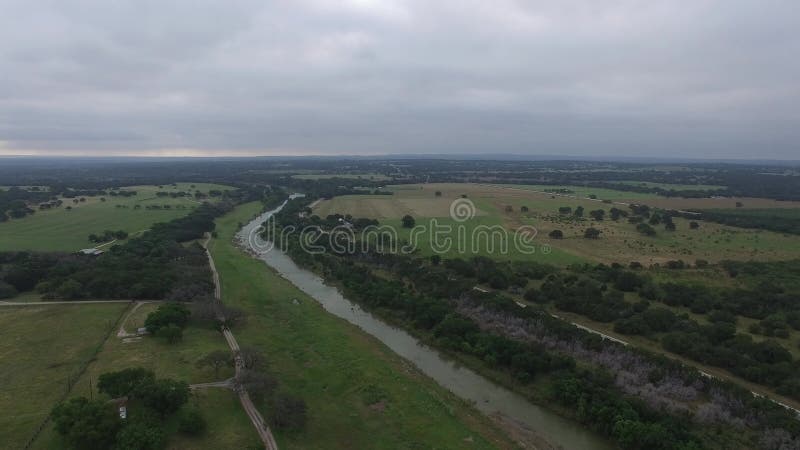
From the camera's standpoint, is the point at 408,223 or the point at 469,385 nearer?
the point at 469,385

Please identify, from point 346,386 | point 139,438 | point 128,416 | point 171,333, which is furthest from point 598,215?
point 139,438

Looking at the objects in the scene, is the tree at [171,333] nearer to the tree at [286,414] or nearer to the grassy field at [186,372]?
the grassy field at [186,372]

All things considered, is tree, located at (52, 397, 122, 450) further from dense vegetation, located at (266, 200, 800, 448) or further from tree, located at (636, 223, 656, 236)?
tree, located at (636, 223, 656, 236)

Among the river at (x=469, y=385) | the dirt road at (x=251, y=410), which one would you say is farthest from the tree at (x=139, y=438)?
the river at (x=469, y=385)

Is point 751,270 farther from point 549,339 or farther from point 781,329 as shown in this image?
point 549,339

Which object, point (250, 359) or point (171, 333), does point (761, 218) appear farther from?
point (171, 333)

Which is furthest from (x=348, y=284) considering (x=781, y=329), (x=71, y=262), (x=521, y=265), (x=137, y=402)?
(x=781, y=329)
